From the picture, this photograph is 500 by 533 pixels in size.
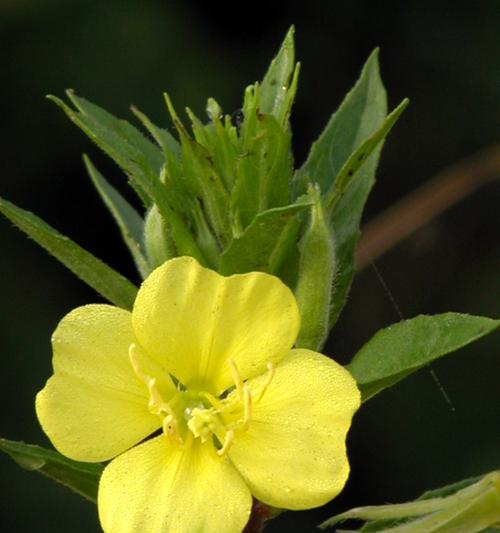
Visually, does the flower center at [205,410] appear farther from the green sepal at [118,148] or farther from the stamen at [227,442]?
the green sepal at [118,148]

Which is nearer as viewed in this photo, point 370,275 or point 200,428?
point 200,428

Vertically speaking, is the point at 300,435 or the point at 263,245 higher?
the point at 263,245

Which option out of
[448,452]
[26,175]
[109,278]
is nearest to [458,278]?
[448,452]

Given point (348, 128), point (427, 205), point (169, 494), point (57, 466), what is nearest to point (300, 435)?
point (169, 494)

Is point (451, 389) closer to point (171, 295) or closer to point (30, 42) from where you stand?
point (30, 42)

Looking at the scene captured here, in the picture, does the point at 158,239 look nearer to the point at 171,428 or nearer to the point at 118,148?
the point at 118,148

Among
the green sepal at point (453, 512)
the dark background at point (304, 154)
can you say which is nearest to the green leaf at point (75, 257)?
the green sepal at point (453, 512)
